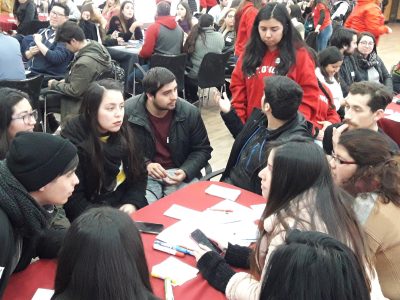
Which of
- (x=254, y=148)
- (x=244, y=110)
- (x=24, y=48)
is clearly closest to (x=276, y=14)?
(x=244, y=110)

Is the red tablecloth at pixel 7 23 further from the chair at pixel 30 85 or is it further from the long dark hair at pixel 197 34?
the chair at pixel 30 85

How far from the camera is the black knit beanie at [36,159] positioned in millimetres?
1804

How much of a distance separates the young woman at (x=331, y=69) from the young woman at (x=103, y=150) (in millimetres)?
2162

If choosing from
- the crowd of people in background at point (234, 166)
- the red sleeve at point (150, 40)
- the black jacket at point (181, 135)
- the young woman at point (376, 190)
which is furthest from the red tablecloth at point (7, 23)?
the young woman at point (376, 190)

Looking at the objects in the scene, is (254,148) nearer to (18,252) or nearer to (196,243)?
(196,243)

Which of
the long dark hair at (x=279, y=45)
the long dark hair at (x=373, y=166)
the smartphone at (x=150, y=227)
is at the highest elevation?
the long dark hair at (x=279, y=45)

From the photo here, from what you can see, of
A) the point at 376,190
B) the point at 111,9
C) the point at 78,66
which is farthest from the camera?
the point at 111,9

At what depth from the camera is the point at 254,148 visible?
2.84 meters

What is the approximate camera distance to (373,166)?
1.98 meters

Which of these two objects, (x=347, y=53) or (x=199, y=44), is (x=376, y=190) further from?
(x=199, y=44)

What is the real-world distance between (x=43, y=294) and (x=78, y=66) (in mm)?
2960

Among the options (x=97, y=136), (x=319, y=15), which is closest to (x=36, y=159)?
(x=97, y=136)

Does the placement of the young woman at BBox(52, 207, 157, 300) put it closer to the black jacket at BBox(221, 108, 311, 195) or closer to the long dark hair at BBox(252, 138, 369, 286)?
the long dark hair at BBox(252, 138, 369, 286)

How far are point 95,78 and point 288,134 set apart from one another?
2.29 meters
